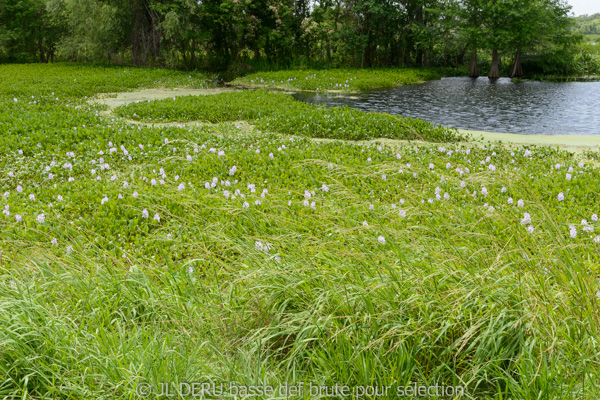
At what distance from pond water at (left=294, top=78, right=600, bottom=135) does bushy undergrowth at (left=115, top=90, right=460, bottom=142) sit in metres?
2.94

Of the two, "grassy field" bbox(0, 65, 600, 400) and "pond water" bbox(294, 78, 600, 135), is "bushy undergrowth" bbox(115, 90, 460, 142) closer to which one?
Answer: "pond water" bbox(294, 78, 600, 135)

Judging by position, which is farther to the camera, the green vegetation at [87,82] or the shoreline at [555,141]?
the green vegetation at [87,82]

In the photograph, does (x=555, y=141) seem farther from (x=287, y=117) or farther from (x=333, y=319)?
(x=333, y=319)

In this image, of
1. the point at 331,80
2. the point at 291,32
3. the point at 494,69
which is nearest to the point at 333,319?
the point at 331,80

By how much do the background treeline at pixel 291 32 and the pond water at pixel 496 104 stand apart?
16.3 ft

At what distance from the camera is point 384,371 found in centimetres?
226

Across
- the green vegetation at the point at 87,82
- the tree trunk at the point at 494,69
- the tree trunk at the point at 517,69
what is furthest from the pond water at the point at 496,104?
the green vegetation at the point at 87,82

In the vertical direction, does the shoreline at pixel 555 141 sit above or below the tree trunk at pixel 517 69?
below

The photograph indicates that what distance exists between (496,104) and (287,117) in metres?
9.74

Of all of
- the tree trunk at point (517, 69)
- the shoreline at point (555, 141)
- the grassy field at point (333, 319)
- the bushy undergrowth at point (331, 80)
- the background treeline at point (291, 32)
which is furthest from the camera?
the tree trunk at point (517, 69)

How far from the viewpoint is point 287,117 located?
10680mm

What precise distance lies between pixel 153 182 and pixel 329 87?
16.6m

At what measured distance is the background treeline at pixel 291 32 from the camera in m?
25.2

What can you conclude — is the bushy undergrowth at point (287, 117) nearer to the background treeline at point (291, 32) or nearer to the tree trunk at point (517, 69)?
the background treeline at point (291, 32)
